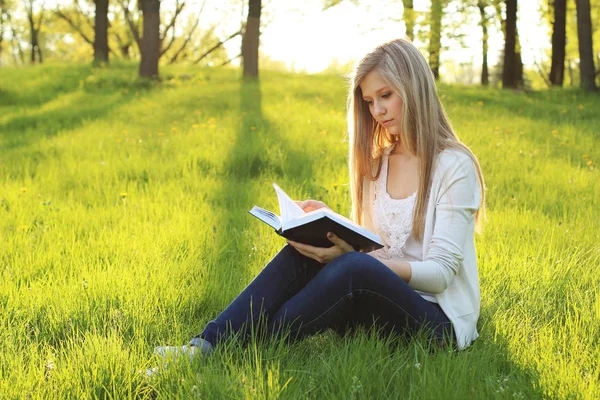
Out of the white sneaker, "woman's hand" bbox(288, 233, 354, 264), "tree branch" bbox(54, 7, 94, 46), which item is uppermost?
"tree branch" bbox(54, 7, 94, 46)

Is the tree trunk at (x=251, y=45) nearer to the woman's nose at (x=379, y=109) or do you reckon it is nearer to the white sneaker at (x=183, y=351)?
the woman's nose at (x=379, y=109)

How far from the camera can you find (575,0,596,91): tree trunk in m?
12.2

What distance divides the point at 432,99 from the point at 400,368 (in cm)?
113

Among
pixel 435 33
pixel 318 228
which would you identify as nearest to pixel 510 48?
pixel 435 33

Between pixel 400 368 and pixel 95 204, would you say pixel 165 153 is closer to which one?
pixel 95 204

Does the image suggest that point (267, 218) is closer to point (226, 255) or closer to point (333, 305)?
point (333, 305)

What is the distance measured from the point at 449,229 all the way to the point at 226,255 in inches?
69.4

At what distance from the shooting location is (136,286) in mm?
3240

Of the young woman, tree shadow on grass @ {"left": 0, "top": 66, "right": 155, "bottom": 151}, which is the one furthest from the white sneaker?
tree shadow on grass @ {"left": 0, "top": 66, "right": 155, "bottom": 151}

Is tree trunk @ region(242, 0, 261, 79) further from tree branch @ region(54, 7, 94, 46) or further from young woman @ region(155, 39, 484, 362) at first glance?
tree branch @ region(54, 7, 94, 46)

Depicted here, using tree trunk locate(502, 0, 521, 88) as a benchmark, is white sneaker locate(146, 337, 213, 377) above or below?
below

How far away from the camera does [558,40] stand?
14.6 meters

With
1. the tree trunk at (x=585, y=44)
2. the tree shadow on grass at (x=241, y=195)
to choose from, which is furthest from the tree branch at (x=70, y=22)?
the tree shadow on grass at (x=241, y=195)

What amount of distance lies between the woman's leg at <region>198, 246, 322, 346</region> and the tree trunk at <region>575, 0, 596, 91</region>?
11546 millimetres
